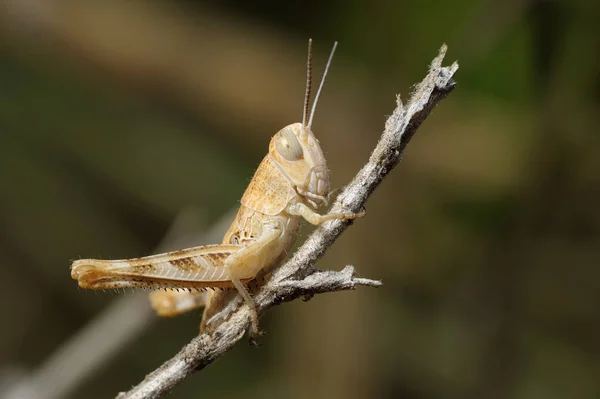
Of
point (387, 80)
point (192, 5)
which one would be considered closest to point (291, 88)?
point (387, 80)

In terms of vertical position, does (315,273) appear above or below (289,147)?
below

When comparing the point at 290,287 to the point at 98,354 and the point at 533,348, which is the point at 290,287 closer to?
the point at 98,354

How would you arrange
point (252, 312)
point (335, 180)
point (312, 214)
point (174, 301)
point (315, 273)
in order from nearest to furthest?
1. point (315, 273)
2. point (252, 312)
3. point (312, 214)
4. point (174, 301)
5. point (335, 180)

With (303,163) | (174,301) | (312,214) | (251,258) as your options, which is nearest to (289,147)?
(303,163)

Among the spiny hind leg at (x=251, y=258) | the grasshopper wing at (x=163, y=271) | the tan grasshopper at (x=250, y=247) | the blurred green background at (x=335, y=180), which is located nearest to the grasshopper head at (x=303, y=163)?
the tan grasshopper at (x=250, y=247)

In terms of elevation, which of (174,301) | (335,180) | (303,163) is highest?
(335,180)

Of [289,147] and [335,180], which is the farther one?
[335,180]

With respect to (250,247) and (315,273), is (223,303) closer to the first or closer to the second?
(250,247)
